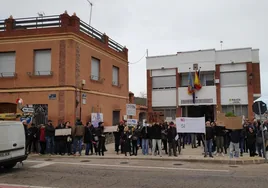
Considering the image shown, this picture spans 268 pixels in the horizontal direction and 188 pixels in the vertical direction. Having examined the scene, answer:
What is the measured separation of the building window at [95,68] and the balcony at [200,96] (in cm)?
1217

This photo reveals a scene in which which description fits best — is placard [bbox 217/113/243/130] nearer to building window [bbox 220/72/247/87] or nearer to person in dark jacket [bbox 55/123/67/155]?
person in dark jacket [bbox 55/123/67/155]

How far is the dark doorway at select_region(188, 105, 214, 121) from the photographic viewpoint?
1175 inches

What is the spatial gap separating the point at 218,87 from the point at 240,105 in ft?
9.32

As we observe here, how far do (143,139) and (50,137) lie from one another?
5033 mm

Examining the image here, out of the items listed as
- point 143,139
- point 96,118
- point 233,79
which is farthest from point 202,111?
point 143,139

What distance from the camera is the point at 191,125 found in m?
15.4

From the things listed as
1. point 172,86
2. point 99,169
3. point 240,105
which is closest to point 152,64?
point 172,86

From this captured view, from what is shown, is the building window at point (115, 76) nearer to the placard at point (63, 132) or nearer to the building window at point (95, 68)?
the building window at point (95, 68)

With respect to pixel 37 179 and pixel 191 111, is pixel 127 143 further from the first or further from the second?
pixel 191 111

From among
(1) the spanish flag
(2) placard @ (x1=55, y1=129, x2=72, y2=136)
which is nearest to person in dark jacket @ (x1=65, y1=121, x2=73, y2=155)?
(2) placard @ (x1=55, y1=129, x2=72, y2=136)

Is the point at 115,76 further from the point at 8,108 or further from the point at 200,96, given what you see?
the point at 200,96

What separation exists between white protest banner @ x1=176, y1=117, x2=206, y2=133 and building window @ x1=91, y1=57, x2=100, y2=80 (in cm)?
735

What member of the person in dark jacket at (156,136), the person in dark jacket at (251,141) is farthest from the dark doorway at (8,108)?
the person in dark jacket at (251,141)

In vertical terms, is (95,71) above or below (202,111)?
above
